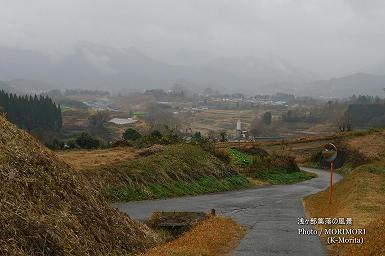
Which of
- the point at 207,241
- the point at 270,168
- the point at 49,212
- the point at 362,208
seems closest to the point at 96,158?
the point at 362,208

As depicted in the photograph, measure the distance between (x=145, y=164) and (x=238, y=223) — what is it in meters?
15.9

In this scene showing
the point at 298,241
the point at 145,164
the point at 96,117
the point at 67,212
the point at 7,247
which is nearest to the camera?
the point at 7,247

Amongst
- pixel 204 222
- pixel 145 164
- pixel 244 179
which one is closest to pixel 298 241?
pixel 204 222

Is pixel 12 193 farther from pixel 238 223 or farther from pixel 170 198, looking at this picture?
pixel 170 198

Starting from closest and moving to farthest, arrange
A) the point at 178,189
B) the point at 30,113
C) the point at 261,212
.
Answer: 1. the point at 261,212
2. the point at 178,189
3. the point at 30,113

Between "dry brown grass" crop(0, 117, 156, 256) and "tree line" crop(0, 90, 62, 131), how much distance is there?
10240 centimetres

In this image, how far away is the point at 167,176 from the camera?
39.3m

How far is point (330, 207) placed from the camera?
87.6 feet

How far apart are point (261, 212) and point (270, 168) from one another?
29.4 metres

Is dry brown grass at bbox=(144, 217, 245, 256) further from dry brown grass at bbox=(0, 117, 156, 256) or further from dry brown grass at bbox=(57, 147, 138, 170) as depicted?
dry brown grass at bbox=(57, 147, 138, 170)

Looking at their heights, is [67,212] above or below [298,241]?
above

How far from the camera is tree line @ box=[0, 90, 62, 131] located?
116619 millimetres

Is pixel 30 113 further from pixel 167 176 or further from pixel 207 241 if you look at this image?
pixel 207 241

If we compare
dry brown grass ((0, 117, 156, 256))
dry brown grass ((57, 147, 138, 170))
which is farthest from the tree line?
dry brown grass ((0, 117, 156, 256))
